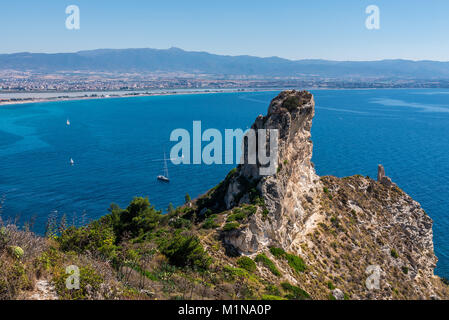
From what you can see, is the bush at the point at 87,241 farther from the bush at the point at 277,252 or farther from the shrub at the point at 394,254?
the shrub at the point at 394,254

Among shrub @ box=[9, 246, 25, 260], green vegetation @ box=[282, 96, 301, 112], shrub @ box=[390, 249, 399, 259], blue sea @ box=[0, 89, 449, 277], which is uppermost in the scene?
green vegetation @ box=[282, 96, 301, 112]

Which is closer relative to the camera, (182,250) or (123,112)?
(182,250)

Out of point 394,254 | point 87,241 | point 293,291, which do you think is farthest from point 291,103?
point 87,241

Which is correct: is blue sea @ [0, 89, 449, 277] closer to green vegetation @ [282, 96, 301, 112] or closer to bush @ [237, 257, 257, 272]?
bush @ [237, 257, 257, 272]

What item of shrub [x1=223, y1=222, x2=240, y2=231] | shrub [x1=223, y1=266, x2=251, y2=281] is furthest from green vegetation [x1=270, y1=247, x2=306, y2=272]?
shrub [x1=223, y1=266, x2=251, y2=281]

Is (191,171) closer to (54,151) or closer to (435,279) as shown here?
(54,151)

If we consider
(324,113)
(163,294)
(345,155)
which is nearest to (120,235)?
(163,294)
